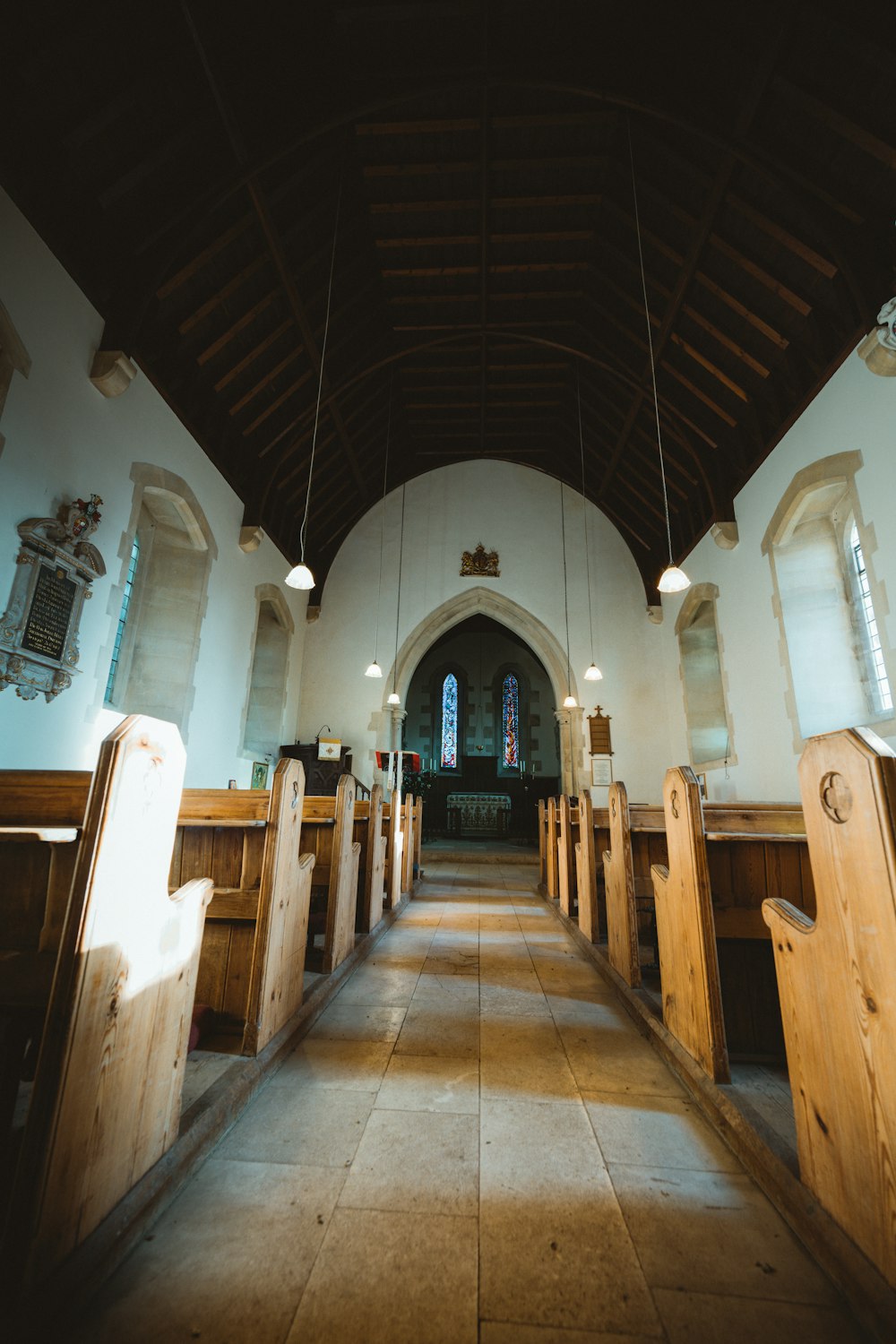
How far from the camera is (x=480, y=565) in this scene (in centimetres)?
911

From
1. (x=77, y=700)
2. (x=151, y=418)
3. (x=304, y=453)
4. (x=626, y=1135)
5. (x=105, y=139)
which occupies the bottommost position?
(x=626, y=1135)

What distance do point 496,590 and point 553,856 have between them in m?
5.08

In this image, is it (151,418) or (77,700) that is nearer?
(77,700)

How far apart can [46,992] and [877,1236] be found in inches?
65.7

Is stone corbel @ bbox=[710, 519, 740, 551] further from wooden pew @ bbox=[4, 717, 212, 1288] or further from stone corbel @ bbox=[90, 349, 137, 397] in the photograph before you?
wooden pew @ bbox=[4, 717, 212, 1288]

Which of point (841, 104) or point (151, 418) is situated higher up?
point (841, 104)

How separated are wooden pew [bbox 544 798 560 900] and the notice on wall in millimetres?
3955

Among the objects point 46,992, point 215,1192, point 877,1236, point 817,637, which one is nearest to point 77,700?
point 46,992

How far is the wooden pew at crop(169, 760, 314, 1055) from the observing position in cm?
183

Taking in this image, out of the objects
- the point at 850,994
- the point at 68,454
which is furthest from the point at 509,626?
the point at 850,994

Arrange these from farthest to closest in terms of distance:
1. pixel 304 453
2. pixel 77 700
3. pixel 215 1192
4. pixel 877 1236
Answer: pixel 304 453 < pixel 77 700 < pixel 215 1192 < pixel 877 1236

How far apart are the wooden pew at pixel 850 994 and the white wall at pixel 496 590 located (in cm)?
722

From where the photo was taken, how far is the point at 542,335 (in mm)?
6906

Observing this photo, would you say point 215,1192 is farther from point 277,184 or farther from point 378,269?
point 378,269
